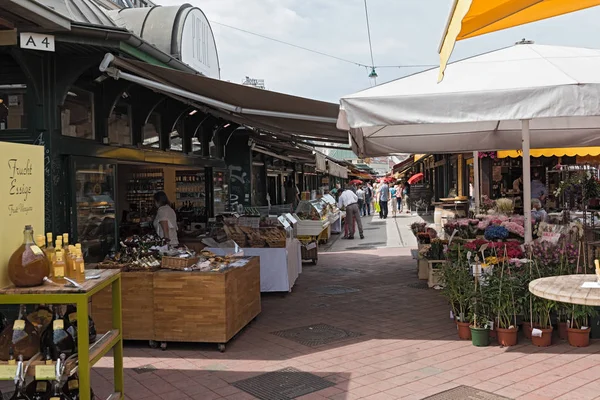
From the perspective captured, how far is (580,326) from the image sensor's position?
17.8ft

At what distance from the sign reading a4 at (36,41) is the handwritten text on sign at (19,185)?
245 centimetres

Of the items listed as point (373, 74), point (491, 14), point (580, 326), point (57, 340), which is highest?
point (373, 74)

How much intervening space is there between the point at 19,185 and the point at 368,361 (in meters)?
3.50

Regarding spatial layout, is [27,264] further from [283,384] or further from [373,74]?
[373,74]

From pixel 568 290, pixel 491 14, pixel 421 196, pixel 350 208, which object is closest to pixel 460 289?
pixel 568 290

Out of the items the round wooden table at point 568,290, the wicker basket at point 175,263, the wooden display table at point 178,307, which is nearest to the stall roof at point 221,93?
the wicker basket at point 175,263

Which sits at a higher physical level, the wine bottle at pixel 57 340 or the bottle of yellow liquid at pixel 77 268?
the bottle of yellow liquid at pixel 77 268

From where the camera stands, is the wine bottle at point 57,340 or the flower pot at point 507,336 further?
the flower pot at point 507,336

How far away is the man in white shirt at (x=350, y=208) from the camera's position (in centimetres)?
1675

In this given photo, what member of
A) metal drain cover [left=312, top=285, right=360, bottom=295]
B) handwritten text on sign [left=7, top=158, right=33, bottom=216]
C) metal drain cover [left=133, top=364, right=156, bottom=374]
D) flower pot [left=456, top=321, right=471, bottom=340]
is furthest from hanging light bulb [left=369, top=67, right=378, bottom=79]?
handwritten text on sign [left=7, top=158, right=33, bottom=216]

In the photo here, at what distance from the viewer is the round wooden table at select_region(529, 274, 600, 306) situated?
344cm

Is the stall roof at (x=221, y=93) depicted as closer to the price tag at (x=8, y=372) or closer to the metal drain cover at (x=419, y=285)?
the metal drain cover at (x=419, y=285)

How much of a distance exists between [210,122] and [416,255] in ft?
17.0

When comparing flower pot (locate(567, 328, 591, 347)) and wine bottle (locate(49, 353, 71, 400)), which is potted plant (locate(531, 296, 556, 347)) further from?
wine bottle (locate(49, 353, 71, 400))
